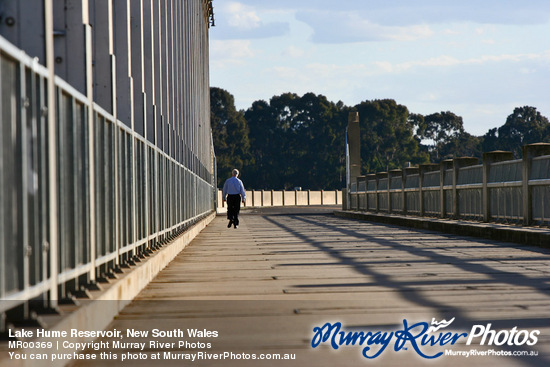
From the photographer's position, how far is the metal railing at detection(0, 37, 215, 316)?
4.21m

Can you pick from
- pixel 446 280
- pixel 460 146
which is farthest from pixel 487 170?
pixel 460 146

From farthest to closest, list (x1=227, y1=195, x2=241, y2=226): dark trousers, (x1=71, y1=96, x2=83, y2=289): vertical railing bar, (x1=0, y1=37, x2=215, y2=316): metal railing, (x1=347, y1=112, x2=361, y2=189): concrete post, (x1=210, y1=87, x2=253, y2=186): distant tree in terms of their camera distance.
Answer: (x1=210, y1=87, x2=253, y2=186): distant tree < (x1=347, y1=112, x2=361, y2=189): concrete post < (x1=227, y1=195, x2=241, y2=226): dark trousers < (x1=71, y1=96, x2=83, y2=289): vertical railing bar < (x1=0, y1=37, x2=215, y2=316): metal railing

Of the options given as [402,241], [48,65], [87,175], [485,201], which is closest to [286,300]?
[87,175]

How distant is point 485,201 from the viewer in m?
19.4

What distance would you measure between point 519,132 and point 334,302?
11086 centimetres

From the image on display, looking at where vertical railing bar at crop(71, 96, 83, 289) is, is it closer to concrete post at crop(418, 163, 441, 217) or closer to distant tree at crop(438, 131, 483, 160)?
concrete post at crop(418, 163, 441, 217)

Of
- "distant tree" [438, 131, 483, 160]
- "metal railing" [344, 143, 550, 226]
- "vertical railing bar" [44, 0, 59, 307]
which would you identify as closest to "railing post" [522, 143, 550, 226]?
"metal railing" [344, 143, 550, 226]

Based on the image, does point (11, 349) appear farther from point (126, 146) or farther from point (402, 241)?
point (402, 241)

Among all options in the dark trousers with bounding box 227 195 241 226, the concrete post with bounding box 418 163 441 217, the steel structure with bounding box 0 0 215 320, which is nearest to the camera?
the steel structure with bounding box 0 0 215 320

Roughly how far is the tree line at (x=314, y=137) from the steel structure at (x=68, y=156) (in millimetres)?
93108

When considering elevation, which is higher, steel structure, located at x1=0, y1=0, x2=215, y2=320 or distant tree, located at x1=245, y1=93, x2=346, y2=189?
distant tree, located at x1=245, y1=93, x2=346, y2=189

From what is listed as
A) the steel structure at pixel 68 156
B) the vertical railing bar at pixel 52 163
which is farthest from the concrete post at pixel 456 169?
the vertical railing bar at pixel 52 163

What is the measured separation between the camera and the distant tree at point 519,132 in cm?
11094

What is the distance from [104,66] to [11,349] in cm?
492
